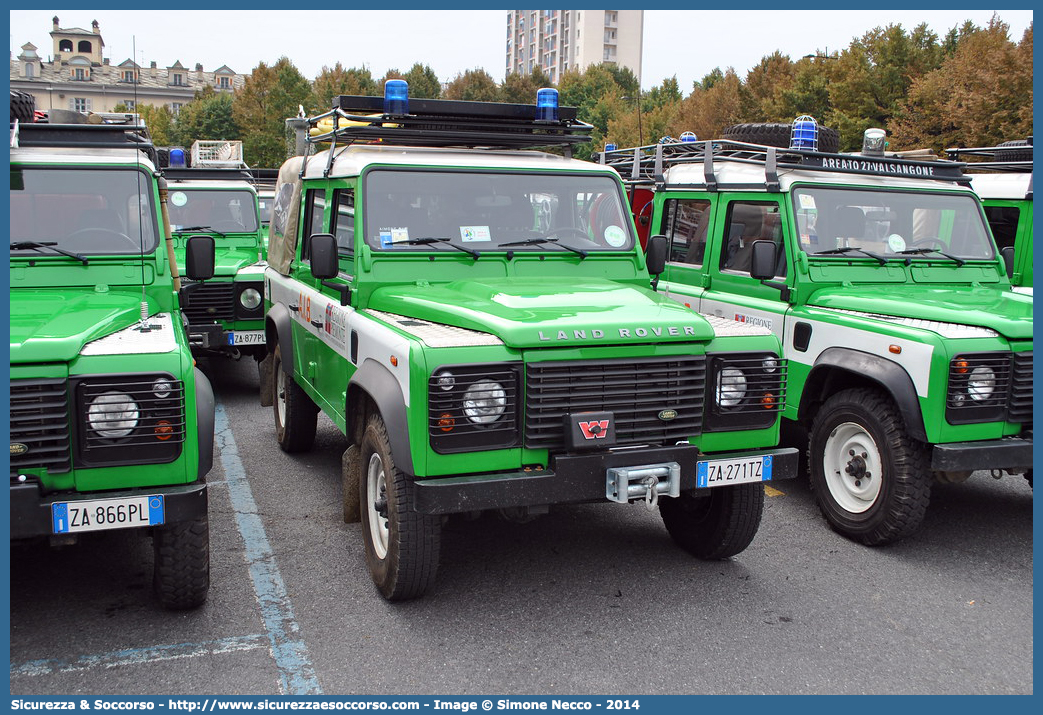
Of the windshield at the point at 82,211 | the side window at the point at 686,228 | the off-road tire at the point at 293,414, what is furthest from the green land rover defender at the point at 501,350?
the side window at the point at 686,228

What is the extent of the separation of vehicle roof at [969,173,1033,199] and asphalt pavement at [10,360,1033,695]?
11.8 feet

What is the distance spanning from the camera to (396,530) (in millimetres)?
4074

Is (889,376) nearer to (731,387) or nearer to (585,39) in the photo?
(731,387)

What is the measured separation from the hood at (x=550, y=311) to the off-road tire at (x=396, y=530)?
0.66m

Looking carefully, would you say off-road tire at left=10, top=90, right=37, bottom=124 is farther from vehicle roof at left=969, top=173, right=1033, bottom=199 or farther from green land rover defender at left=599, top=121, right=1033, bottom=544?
vehicle roof at left=969, top=173, right=1033, bottom=199

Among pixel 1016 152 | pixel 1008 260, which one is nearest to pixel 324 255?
pixel 1008 260

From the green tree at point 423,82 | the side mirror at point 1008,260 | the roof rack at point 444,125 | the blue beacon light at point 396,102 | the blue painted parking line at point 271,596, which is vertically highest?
the green tree at point 423,82

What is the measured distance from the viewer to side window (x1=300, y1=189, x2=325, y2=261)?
6.06 metres

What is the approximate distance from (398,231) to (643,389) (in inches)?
72.4

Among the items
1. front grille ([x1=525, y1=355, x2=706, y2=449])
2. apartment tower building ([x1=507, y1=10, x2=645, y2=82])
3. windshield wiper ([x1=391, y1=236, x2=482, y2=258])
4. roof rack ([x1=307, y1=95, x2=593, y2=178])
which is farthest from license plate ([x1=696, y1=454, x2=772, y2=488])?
apartment tower building ([x1=507, y1=10, x2=645, y2=82])

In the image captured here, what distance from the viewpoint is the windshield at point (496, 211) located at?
5145mm

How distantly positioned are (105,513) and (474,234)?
256 cm

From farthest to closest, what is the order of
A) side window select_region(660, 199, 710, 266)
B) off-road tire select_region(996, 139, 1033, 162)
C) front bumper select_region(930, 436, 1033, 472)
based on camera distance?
off-road tire select_region(996, 139, 1033, 162) < side window select_region(660, 199, 710, 266) < front bumper select_region(930, 436, 1033, 472)

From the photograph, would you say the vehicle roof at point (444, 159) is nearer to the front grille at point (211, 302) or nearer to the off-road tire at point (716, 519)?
the off-road tire at point (716, 519)
